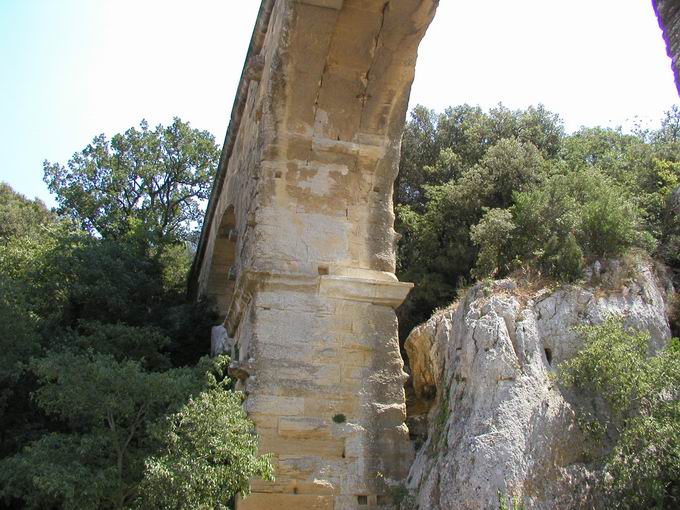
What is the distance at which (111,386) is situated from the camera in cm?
698

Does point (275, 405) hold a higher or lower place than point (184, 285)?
lower

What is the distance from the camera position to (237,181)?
10.4 metres

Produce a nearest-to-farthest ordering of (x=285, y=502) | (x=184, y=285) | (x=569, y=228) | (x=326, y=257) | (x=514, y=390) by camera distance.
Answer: (x=285, y=502)
(x=514, y=390)
(x=326, y=257)
(x=569, y=228)
(x=184, y=285)

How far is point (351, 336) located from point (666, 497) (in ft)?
10.5

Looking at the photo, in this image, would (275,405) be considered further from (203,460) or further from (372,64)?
(372,64)

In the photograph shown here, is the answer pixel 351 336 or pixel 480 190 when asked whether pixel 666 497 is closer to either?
pixel 351 336

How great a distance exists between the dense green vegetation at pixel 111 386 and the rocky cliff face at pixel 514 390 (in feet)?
5.87

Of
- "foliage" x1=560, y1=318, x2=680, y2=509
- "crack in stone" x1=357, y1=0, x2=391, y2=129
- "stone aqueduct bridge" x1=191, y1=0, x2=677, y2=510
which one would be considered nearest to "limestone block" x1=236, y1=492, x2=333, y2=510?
"stone aqueduct bridge" x1=191, y1=0, x2=677, y2=510

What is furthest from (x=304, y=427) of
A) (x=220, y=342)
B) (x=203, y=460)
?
(x=220, y=342)

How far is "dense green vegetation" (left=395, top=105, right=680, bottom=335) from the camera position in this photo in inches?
400

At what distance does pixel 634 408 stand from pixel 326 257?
328 centimetres

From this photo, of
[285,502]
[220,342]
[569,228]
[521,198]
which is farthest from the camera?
[521,198]

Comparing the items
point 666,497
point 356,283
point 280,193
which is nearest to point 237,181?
point 280,193

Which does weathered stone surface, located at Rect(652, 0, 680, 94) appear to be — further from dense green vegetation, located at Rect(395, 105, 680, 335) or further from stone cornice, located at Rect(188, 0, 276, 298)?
stone cornice, located at Rect(188, 0, 276, 298)
